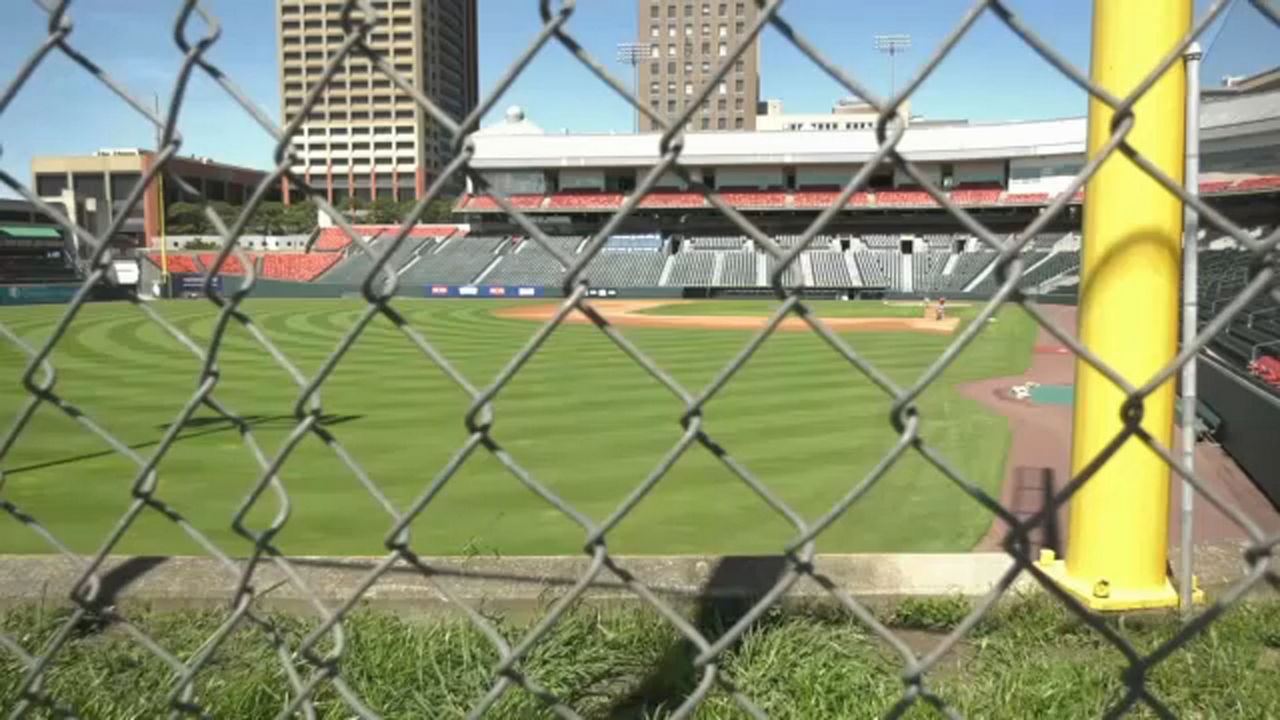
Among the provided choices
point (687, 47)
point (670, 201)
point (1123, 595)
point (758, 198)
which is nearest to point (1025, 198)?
point (758, 198)

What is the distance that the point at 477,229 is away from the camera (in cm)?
5984

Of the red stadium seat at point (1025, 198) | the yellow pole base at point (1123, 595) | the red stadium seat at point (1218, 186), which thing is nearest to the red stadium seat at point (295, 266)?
the red stadium seat at point (1025, 198)

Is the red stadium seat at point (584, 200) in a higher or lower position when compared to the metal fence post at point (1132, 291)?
lower

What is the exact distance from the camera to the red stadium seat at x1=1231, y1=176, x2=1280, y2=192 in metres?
12.2

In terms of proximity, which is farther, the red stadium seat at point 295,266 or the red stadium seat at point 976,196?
the red stadium seat at point 976,196

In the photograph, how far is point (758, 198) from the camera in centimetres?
6150

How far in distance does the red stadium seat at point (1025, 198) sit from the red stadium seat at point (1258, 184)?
153 ft

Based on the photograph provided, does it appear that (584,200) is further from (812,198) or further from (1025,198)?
(1025,198)

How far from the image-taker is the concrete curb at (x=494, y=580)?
111 inches

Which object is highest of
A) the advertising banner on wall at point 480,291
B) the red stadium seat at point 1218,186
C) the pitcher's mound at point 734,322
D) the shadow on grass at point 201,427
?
the red stadium seat at point 1218,186

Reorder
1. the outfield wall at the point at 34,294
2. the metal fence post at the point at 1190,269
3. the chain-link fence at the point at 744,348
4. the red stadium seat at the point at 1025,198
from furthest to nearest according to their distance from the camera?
the red stadium seat at the point at 1025,198 < the outfield wall at the point at 34,294 < the metal fence post at the point at 1190,269 < the chain-link fence at the point at 744,348

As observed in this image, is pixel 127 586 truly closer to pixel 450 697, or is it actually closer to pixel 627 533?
pixel 450 697

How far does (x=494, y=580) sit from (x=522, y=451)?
7136 millimetres

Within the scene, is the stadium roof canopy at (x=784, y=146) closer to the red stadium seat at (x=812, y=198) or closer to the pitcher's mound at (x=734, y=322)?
the red stadium seat at (x=812, y=198)
